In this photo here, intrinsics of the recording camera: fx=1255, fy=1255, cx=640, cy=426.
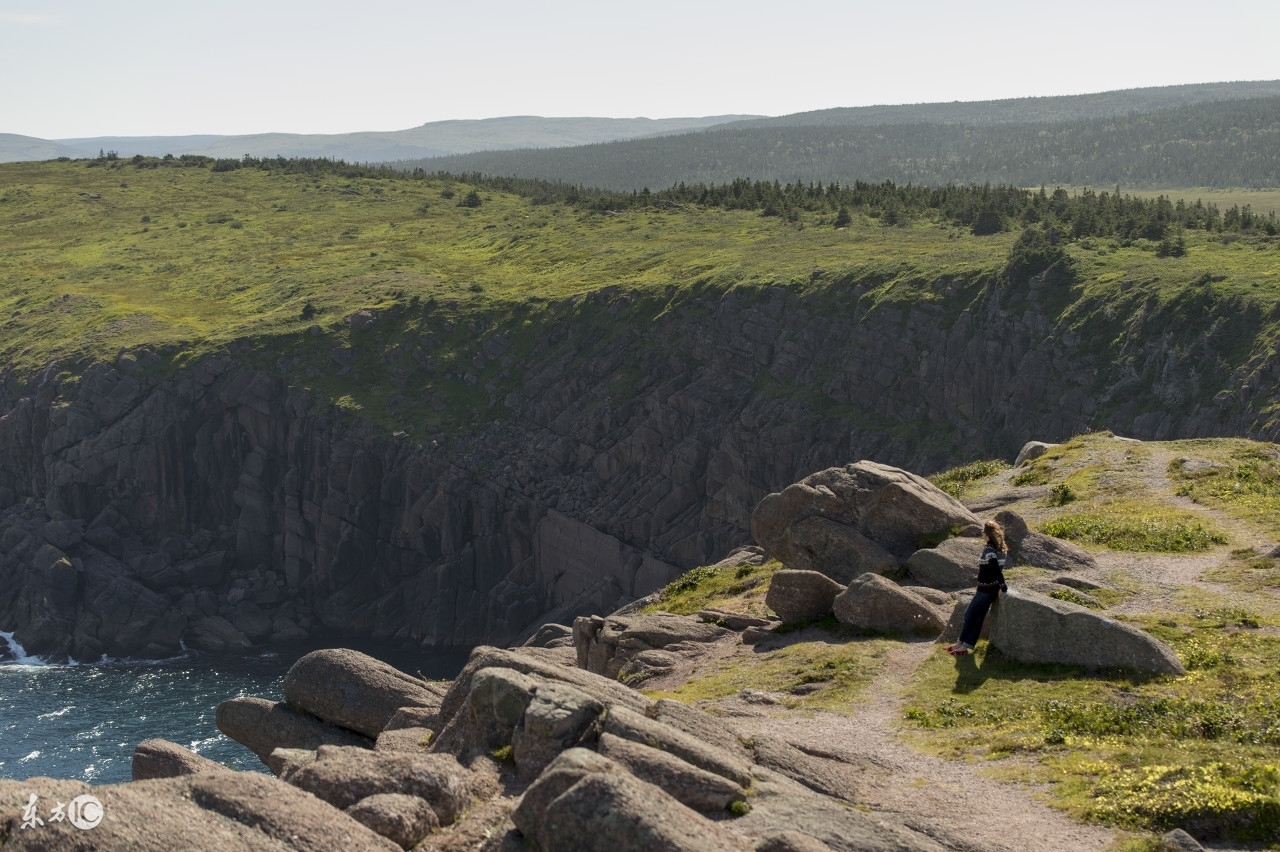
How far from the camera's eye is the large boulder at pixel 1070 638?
2608 centimetres

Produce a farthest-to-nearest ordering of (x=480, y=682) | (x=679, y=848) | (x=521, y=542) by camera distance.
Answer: (x=521, y=542), (x=480, y=682), (x=679, y=848)

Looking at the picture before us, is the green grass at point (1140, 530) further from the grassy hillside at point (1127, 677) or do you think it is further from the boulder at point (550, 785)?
the boulder at point (550, 785)

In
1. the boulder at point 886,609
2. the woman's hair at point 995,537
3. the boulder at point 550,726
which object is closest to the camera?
the boulder at point 550,726

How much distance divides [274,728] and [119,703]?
62194mm

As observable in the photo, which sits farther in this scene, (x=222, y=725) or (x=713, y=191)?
(x=713, y=191)

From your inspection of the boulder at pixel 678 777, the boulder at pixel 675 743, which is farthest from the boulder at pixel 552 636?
the boulder at pixel 678 777

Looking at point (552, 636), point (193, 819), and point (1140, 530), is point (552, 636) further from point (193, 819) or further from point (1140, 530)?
point (193, 819)

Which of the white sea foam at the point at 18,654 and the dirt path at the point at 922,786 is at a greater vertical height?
the dirt path at the point at 922,786

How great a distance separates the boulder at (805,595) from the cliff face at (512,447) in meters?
46.9

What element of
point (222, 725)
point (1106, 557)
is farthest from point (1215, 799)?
point (222, 725)

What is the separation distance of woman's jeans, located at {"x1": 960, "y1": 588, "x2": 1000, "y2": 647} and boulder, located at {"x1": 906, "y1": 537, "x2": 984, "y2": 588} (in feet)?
17.5

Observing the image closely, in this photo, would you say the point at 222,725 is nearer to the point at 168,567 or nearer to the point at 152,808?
the point at 152,808

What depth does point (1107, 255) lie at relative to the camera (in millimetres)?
90812

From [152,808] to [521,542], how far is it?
267 ft
